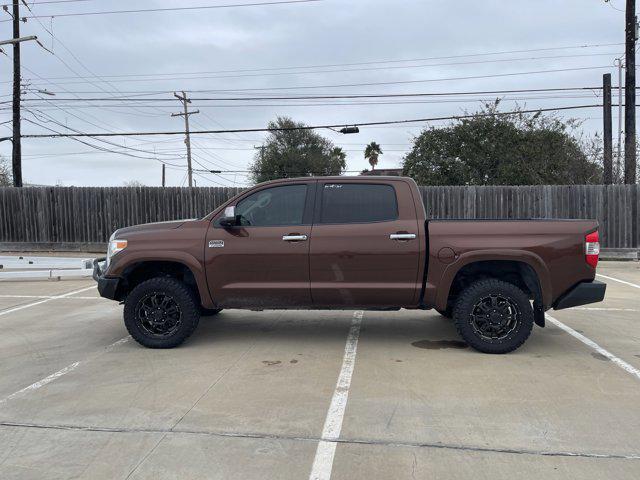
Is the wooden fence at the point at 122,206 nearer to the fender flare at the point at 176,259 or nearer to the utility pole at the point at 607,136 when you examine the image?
the utility pole at the point at 607,136

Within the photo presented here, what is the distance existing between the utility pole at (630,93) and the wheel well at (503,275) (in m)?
13.6

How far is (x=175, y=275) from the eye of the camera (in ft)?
20.3

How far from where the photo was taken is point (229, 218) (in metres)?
5.62

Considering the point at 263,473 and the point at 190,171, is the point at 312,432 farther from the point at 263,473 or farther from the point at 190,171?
the point at 190,171

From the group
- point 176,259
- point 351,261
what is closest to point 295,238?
point 351,261

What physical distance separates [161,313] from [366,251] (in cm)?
240

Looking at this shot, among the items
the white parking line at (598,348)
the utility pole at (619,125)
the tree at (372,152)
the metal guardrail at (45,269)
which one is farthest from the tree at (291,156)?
the white parking line at (598,348)

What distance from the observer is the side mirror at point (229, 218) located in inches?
221

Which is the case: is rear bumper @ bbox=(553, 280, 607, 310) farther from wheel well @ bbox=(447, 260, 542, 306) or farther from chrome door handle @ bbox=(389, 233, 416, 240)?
chrome door handle @ bbox=(389, 233, 416, 240)

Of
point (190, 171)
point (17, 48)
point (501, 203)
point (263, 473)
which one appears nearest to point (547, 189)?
point (501, 203)

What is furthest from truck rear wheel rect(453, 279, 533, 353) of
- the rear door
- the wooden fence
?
the wooden fence

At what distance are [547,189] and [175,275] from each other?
1309cm

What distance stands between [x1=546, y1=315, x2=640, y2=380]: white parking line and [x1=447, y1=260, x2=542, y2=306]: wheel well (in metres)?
0.93

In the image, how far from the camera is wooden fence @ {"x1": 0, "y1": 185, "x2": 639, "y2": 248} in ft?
53.4
